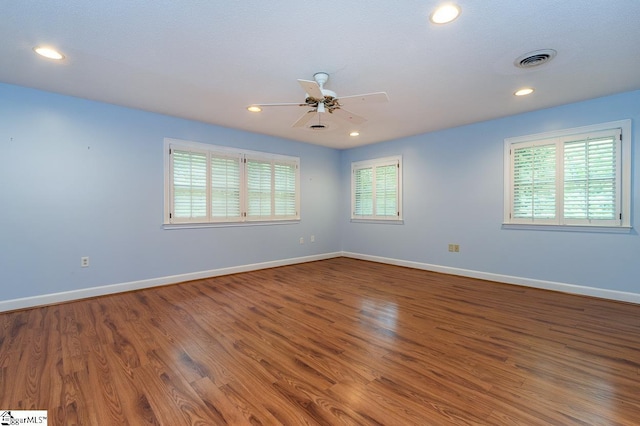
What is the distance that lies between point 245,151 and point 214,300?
8.82 feet

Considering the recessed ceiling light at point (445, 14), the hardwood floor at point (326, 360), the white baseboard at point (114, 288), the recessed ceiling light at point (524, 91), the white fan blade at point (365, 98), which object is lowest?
the hardwood floor at point (326, 360)

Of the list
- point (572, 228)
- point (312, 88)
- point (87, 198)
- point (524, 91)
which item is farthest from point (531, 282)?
point (87, 198)

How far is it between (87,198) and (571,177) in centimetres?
635

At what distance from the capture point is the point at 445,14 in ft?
6.81

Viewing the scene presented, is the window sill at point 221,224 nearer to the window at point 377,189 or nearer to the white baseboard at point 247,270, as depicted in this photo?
the white baseboard at point 247,270

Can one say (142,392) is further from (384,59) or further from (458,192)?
(458,192)

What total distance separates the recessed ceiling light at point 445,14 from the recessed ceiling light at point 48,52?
3.19 metres

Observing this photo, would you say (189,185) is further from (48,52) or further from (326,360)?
(326,360)

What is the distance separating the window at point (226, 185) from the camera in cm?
445

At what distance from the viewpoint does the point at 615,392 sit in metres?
1.80

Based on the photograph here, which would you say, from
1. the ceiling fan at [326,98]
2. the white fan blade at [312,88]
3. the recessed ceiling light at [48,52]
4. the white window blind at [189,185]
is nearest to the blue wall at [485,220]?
the ceiling fan at [326,98]

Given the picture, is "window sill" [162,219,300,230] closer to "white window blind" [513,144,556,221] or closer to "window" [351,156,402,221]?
"window" [351,156,402,221]

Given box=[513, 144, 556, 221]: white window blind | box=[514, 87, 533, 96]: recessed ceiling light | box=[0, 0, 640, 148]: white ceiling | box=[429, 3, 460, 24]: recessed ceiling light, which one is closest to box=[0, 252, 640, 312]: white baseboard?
box=[513, 144, 556, 221]: white window blind

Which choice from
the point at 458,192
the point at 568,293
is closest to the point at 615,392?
the point at 568,293
